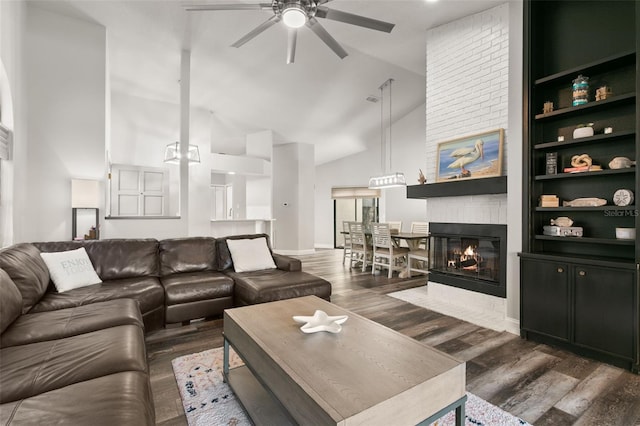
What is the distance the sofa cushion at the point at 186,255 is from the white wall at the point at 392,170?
16.7 feet

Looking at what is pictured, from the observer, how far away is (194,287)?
9.95ft

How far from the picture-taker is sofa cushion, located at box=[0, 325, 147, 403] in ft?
4.11

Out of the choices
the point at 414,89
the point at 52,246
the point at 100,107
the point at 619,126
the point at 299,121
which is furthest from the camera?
the point at 299,121

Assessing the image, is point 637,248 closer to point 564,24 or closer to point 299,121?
point 564,24

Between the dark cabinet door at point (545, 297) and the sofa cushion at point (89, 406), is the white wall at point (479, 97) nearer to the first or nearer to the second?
the dark cabinet door at point (545, 297)

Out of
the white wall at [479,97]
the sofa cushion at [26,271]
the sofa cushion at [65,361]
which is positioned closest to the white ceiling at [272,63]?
the white wall at [479,97]

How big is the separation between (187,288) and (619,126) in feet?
13.7

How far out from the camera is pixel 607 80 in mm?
2727

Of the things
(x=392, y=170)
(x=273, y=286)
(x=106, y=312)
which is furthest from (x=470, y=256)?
(x=392, y=170)

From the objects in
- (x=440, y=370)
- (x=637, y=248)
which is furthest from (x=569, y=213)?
(x=440, y=370)

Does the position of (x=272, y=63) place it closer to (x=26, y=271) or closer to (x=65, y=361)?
(x=26, y=271)

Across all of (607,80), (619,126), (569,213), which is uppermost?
(607,80)

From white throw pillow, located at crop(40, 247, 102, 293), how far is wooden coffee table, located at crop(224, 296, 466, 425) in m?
1.78

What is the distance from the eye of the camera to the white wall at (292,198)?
8.51 m
